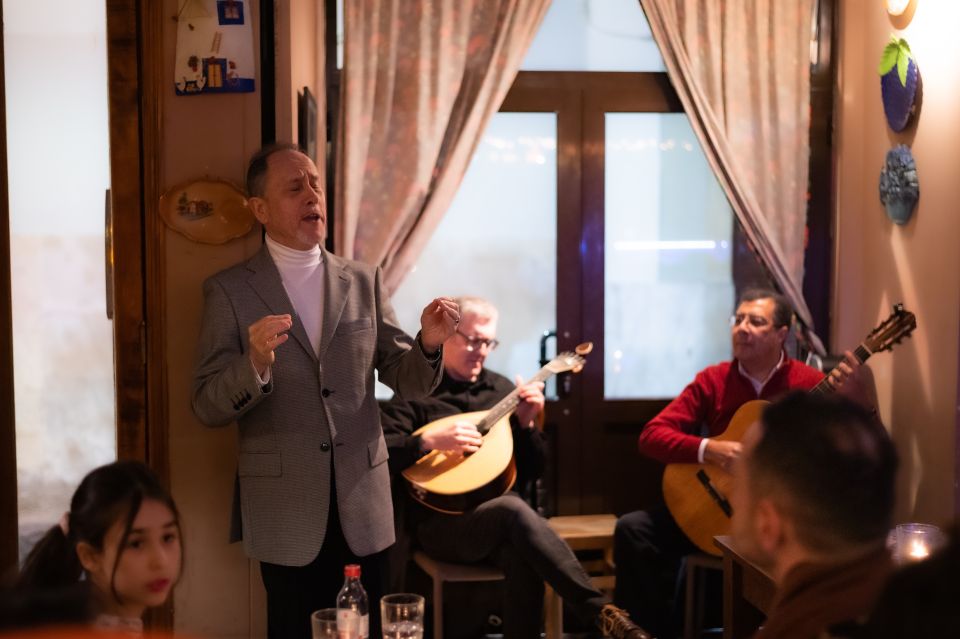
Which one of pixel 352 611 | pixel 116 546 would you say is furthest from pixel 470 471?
pixel 116 546

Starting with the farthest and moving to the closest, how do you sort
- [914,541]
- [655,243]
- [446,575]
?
[655,243], [446,575], [914,541]

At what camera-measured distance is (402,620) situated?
7.32 ft

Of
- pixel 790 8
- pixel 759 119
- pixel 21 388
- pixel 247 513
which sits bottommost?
pixel 247 513

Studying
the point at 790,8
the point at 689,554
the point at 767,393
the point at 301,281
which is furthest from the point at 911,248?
the point at 301,281

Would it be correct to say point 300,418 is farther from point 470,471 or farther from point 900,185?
point 900,185

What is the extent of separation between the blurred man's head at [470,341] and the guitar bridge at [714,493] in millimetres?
833

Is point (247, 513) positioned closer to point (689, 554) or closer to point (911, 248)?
point (689, 554)

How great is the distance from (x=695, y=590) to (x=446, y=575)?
88 centimetres

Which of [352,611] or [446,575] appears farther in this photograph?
[446,575]

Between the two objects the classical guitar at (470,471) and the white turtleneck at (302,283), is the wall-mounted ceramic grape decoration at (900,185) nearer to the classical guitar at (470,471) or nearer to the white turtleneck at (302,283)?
the classical guitar at (470,471)

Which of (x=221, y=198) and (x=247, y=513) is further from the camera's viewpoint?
(x=221, y=198)

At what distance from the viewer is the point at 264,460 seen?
9.12 feet

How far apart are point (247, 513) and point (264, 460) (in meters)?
0.15

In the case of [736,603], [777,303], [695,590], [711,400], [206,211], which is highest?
[206,211]
